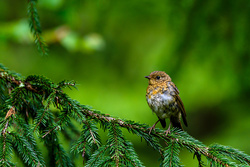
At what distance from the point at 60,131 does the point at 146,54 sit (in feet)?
13.4

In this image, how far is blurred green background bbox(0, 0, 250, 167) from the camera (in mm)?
2865

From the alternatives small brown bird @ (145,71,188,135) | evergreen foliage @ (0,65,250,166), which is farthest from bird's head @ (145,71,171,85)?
evergreen foliage @ (0,65,250,166)

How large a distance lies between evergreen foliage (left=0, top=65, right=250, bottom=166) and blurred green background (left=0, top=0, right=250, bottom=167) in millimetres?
658

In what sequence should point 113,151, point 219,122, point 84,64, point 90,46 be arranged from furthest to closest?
point 219,122 → point 84,64 → point 90,46 → point 113,151

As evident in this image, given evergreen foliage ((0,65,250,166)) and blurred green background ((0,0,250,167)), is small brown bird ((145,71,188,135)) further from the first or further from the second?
evergreen foliage ((0,65,250,166))

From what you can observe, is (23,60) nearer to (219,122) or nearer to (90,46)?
(90,46)

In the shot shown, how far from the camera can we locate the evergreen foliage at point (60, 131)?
1658 millimetres

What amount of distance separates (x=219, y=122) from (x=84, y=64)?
303 centimetres

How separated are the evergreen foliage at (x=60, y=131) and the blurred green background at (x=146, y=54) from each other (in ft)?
2.16

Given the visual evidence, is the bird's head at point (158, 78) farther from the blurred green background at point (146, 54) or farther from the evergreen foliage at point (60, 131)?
the evergreen foliage at point (60, 131)

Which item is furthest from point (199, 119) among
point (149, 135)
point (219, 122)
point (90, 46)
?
point (149, 135)

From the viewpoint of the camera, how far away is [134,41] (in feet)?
20.4

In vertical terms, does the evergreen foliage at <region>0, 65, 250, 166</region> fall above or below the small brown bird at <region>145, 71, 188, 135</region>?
below

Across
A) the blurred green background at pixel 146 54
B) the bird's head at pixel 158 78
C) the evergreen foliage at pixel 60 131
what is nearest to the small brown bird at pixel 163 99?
the bird's head at pixel 158 78
